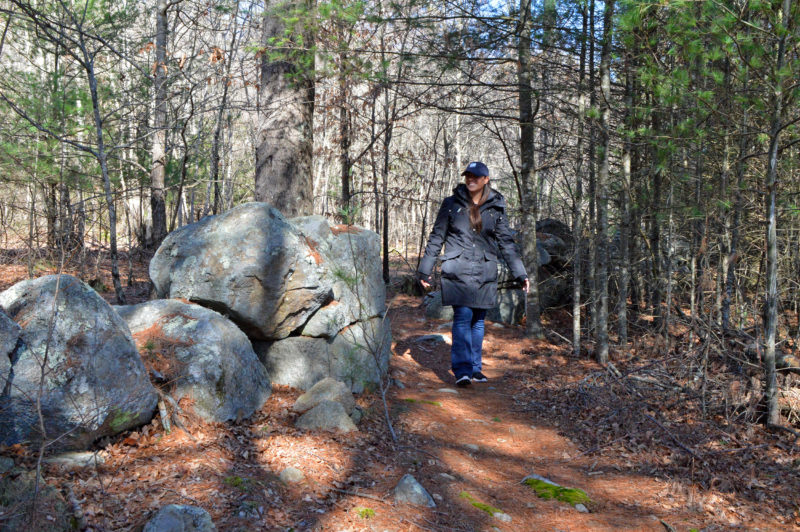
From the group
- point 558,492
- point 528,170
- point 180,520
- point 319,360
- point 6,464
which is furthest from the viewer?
point 528,170

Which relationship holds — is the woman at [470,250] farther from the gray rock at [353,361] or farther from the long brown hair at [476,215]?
the gray rock at [353,361]

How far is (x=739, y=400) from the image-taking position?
14.6 feet

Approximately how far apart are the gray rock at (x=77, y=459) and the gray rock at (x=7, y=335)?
1.63 feet

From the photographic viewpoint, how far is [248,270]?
4.53 meters

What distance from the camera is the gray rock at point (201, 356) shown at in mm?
3761

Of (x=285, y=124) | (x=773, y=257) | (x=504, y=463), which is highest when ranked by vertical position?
(x=285, y=124)

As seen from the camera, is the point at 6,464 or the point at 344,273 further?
the point at 344,273

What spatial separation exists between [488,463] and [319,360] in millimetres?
1852

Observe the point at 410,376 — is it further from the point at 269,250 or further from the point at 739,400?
the point at 739,400

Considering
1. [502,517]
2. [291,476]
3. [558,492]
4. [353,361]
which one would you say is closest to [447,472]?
[502,517]

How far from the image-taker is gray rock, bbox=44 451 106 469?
2.81 metres

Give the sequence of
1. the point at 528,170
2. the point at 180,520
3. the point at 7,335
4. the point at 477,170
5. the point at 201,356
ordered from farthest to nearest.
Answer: the point at 528,170 → the point at 477,170 → the point at 201,356 → the point at 7,335 → the point at 180,520

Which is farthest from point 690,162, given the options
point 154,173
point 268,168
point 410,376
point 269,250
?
point 154,173

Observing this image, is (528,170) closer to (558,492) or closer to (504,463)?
(504,463)
